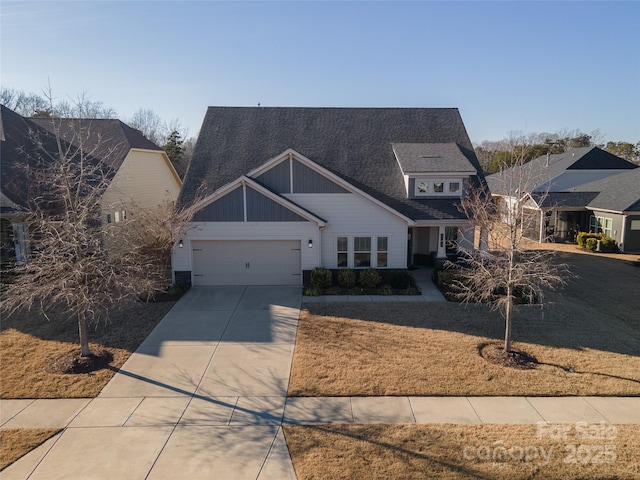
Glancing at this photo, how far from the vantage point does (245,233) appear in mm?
18125

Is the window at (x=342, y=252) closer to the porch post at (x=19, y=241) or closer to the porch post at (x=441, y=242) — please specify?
the porch post at (x=441, y=242)

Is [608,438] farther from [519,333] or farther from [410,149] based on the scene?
[410,149]

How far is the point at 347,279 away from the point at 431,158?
7.52m

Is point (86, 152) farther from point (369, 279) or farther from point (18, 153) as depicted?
point (369, 279)

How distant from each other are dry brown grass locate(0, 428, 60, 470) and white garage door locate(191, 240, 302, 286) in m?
10.3

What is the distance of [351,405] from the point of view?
935cm

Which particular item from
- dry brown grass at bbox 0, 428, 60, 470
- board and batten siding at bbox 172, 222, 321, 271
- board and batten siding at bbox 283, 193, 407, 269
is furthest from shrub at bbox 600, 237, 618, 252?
dry brown grass at bbox 0, 428, 60, 470

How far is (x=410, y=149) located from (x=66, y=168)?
50.3 feet

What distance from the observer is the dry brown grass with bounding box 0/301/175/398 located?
10211 millimetres

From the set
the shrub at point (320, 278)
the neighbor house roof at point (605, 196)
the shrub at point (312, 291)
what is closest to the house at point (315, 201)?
the shrub at point (320, 278)

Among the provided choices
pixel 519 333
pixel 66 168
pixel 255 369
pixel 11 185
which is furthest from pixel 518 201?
pixel 11 185

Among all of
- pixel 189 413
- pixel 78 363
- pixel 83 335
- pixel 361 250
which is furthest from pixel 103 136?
pixel 189 413

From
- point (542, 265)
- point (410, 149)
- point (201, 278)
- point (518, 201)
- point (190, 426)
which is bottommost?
point (190, 426)

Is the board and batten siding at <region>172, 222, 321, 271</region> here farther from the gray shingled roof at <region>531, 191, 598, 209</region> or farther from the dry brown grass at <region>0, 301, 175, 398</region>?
the gray shingled roof at <region>531, 191, 598, 209</region>
